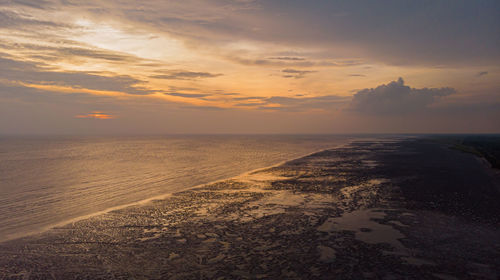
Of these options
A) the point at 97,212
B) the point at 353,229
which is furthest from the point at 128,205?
the point at 353,229

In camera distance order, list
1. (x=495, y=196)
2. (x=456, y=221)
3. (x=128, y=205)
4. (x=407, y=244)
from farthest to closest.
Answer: (x=495, y=196) < (x=128, y=205) < (x=456, y=221) < (x=407, y=244)

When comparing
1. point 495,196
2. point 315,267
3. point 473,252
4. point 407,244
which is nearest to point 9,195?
point 315,267

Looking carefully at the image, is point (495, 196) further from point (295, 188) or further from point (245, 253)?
point (245, 253)

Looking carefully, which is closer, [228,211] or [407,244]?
[407,244]

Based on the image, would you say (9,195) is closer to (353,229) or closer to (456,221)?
(353,229)

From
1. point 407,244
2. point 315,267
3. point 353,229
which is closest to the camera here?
point 315,267

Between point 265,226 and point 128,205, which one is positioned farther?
point 128,205
